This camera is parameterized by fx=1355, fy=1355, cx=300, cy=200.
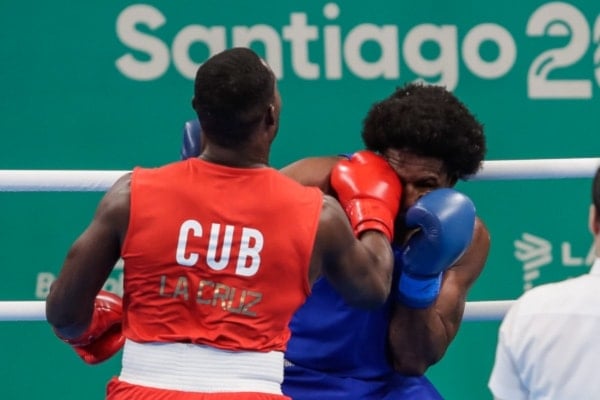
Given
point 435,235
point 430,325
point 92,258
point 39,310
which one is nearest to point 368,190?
point 435,235

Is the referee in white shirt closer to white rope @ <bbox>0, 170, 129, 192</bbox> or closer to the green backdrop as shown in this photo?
white rope @ <bbox>0, 170, 129, 192</bbox>

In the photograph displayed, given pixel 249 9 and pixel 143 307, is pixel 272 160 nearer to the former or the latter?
pixel 249 9

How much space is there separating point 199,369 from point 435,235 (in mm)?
442

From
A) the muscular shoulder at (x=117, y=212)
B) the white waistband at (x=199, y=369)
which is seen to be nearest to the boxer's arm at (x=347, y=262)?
the white waistband at (x=199, y=369)

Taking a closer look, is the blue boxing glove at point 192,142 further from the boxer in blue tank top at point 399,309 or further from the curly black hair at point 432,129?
the curly black hair at point 432,129

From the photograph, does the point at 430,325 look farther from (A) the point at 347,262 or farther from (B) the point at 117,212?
(B) the point at 117,212

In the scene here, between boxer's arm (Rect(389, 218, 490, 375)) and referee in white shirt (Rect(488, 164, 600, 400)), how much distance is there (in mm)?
563

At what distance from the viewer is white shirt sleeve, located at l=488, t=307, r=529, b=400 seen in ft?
5.25

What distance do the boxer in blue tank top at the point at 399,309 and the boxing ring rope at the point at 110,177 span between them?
12 cm

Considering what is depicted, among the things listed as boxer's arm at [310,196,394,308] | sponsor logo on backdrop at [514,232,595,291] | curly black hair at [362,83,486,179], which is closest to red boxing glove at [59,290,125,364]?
boxer's arm at [310,196,394,308]

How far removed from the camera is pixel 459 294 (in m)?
2.25

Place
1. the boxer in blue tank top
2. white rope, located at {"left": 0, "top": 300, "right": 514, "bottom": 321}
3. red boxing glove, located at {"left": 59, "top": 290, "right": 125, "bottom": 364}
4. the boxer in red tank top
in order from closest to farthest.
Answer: the boxer in red tank top → red boxing glove, located at {"left": 59, "top": 290, "right": 125, "bottom": 364} → the boxer in blue tank top → white rope, located at {"left": 0, "top": 300, "right": 514, "bottom": 321}

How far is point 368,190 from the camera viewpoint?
210 cm

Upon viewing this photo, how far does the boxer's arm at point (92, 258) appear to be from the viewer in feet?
5.83
